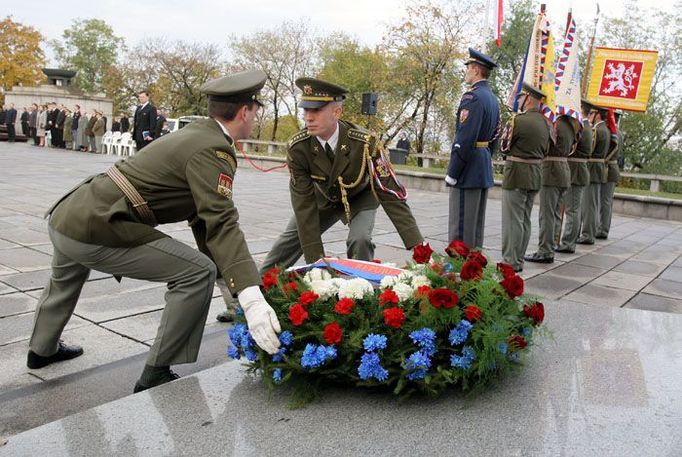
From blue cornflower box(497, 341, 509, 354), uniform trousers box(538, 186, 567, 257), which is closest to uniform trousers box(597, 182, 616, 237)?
uniform trousers box(538, 186, 567, 257)

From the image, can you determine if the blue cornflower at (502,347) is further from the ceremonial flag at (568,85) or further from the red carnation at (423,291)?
the ceremonial flag at (568,85)

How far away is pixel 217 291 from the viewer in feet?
16.8

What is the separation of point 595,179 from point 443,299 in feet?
24.1

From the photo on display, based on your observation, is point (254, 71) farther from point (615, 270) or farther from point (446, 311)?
point (615, 270)

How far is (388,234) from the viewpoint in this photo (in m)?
8.48

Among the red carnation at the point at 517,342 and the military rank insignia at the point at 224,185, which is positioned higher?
the military rank insignia at the point at 224,185

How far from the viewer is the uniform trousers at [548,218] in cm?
730

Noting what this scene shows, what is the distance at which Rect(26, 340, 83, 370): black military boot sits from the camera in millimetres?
3436

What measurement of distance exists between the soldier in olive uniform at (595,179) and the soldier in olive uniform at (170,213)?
7114 mm

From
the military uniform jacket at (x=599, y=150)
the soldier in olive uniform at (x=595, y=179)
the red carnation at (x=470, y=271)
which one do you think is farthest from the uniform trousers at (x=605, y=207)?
the red carnation at (x=470, y=271)

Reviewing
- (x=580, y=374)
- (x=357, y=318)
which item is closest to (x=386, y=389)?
(x=357, y=318)

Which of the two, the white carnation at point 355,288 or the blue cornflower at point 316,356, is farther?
the white carnation at point 355,288

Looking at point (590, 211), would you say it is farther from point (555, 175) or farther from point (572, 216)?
point (555, 175)

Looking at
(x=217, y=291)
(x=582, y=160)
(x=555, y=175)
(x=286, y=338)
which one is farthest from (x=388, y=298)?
(x=582, y=160)
